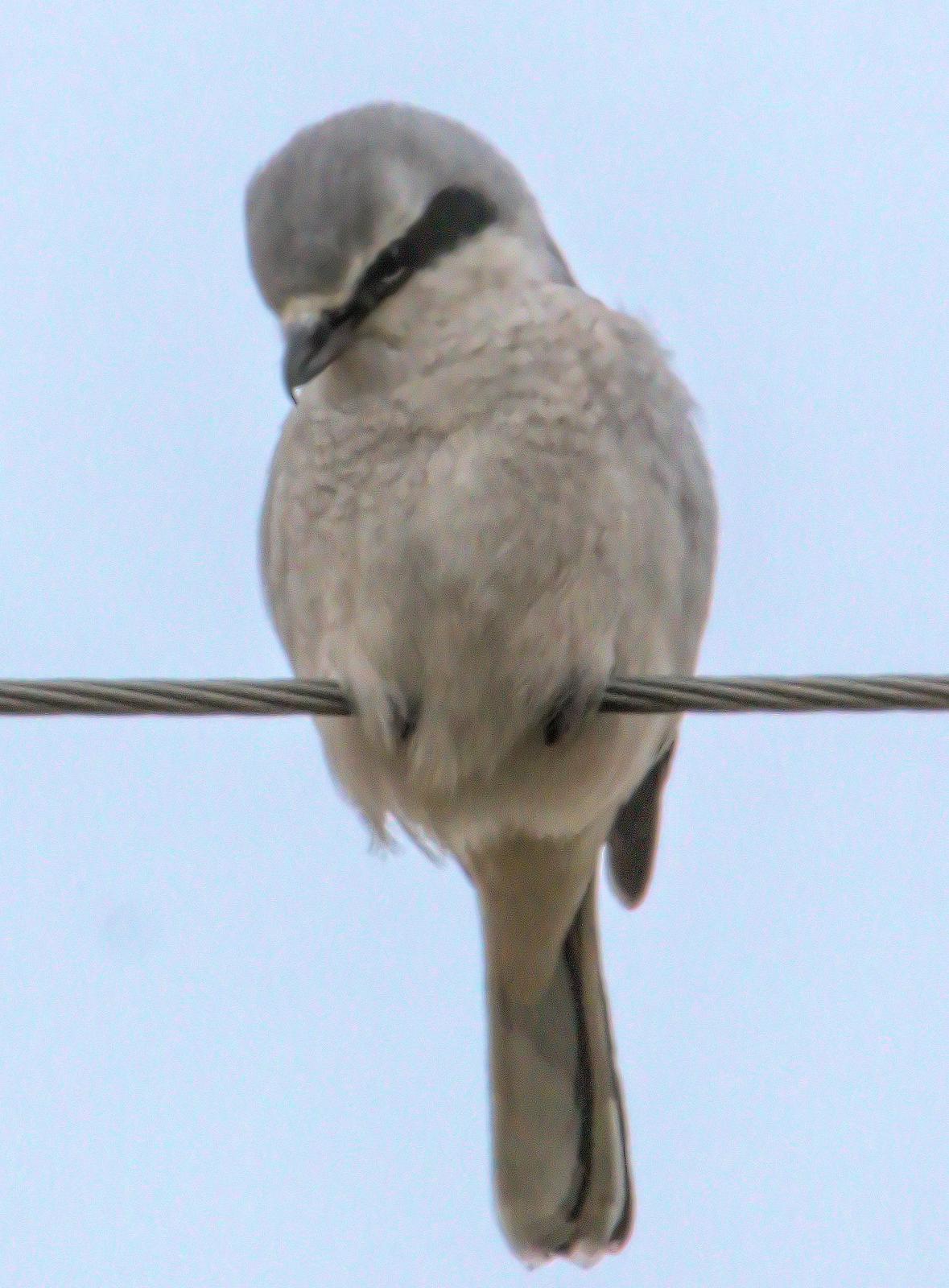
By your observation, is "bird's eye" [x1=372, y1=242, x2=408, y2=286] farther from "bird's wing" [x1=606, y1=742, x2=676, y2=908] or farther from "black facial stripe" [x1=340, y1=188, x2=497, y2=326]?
"bird's wing" [x1=606, y1=742, x2=676, y2=908]

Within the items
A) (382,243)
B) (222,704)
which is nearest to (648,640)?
(382,243)

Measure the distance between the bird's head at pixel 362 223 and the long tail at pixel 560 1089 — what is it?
1.69 m

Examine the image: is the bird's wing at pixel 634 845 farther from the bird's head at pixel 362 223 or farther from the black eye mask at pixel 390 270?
the black eye mask at pixel 390 270

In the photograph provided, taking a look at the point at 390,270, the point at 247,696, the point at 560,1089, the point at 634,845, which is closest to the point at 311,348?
the point at 390,270

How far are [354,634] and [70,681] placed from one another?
3.46ft

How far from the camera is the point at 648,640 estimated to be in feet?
17.0

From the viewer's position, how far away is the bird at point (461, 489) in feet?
16.2

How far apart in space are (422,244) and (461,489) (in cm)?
55

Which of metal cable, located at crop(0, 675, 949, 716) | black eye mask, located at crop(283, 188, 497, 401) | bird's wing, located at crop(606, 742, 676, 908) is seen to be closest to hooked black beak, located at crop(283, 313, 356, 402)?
black eye mask, located at crop(283, 188, 497, 401)

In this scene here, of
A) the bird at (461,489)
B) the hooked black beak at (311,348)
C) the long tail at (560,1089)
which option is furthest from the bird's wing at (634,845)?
the hooked black beak at (311,348)

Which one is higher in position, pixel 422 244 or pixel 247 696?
pixel 422 244

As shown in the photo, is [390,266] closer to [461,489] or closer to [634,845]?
[461,489]

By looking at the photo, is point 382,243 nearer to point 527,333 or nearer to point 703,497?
point 527,333

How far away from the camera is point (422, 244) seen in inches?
201
